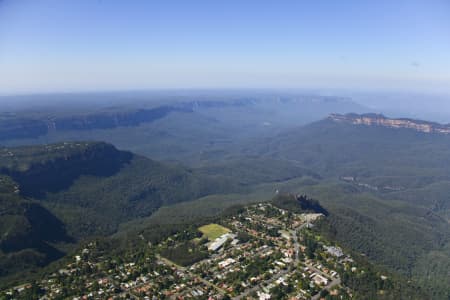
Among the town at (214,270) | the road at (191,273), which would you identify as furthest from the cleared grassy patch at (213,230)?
the road at (191,273)

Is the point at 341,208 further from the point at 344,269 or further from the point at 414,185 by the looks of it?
the point at 414,185

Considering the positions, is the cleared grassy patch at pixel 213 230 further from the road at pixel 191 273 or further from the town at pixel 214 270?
the road at pixel 191 273

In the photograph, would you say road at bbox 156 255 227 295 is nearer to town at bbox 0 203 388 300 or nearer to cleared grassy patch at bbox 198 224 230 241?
town at bbox 0 203 388 300

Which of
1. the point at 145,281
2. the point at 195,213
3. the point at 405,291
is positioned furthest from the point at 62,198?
the point at 405,291

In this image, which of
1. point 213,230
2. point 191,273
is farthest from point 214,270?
point 213,230

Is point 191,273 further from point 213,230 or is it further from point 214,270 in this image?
point 213,230

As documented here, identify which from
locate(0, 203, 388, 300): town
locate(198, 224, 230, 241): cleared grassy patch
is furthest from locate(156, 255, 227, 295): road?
locate(198, 224, 230, 241): cleared grassy patch
